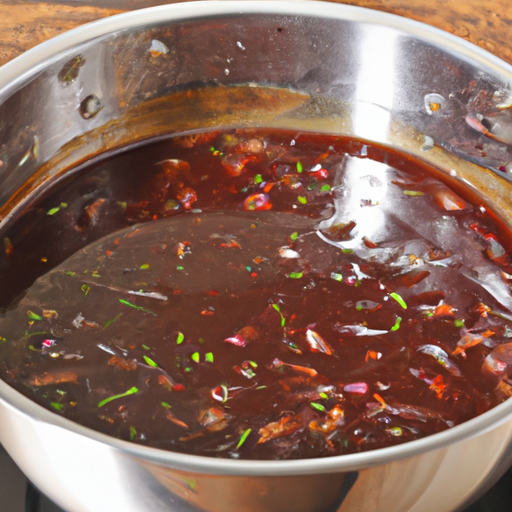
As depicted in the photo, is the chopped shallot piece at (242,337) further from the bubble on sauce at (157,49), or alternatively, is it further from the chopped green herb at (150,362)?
the bubble on sauce at (157,49)

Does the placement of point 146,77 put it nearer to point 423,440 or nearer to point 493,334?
point 493,334

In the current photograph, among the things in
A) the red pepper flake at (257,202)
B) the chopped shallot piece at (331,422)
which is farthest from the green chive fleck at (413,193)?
the chopped shallot piece at (331,422)

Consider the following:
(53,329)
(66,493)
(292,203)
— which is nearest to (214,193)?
(292,203)

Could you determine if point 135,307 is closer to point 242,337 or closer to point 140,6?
point 242,337

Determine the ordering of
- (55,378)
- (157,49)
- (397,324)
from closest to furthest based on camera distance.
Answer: (55,378), (397,324), (157,49)

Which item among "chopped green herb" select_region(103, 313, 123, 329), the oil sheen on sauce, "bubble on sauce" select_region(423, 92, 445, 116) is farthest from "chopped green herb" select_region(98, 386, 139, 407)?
"bubble on sauce" select_region(423, 92, 445, 116)

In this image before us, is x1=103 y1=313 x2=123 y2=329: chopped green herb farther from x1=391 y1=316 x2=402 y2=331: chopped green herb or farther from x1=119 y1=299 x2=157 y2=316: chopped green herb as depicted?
x1=391 y1=316 x2=402 y2=331: chopped green herb

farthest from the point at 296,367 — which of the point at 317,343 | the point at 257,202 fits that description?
the point at 257,202
